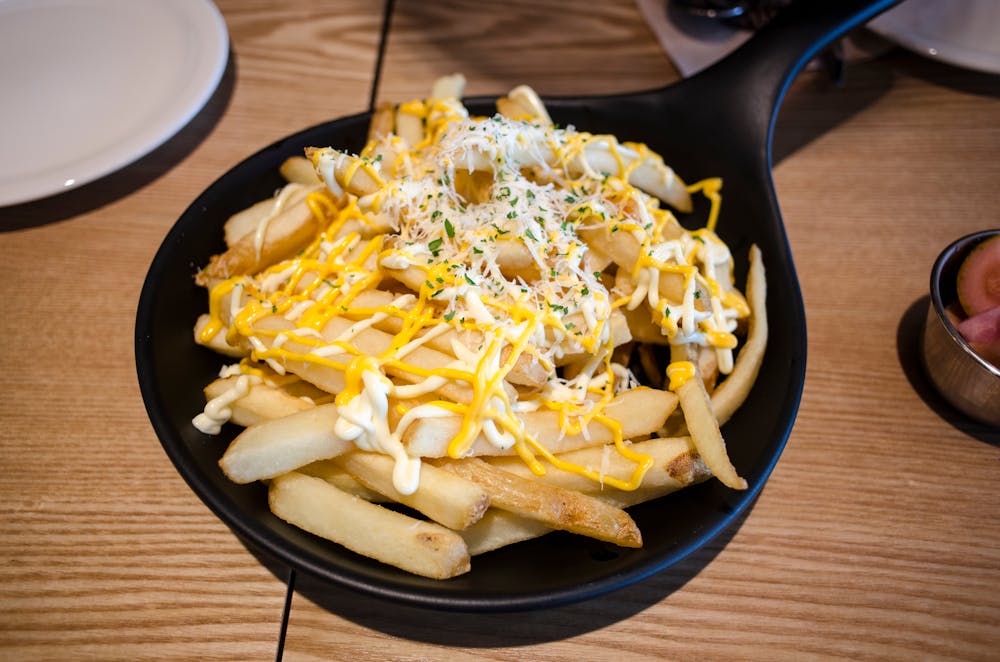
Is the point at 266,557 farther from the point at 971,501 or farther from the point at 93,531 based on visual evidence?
the point at 971,501

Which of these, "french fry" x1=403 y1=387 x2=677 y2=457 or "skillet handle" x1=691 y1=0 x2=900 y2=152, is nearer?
"french fry" x1=403 y1=387 x2=677 y2=457

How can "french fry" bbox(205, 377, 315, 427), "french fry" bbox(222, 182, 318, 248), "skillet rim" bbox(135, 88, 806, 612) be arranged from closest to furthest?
"skillet rim" bbox(135, 88, 806, 612)
"french fry" bbox(205, 377, 315, 427)
"french fry" bbox(222, 182, 318, 248)

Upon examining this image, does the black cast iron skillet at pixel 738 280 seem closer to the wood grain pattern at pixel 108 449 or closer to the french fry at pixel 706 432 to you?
the french fry at pixel 706 432

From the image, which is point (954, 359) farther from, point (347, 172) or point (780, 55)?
point (347, 172)

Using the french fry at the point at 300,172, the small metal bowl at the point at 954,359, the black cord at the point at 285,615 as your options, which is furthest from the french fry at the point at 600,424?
the french fry at the point at 300,172

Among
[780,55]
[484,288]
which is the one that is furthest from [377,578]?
[780,55]

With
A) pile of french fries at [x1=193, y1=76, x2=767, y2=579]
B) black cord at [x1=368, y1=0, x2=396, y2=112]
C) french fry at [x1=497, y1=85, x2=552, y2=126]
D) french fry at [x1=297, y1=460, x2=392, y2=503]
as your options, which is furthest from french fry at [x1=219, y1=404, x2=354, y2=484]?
black cord at [x1=368, y1=0, x2=396, y2=112]

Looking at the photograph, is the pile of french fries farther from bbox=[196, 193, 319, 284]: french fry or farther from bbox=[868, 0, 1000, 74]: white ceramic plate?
bbox=[868, 0, 1000, 74]: white ceramic plate
